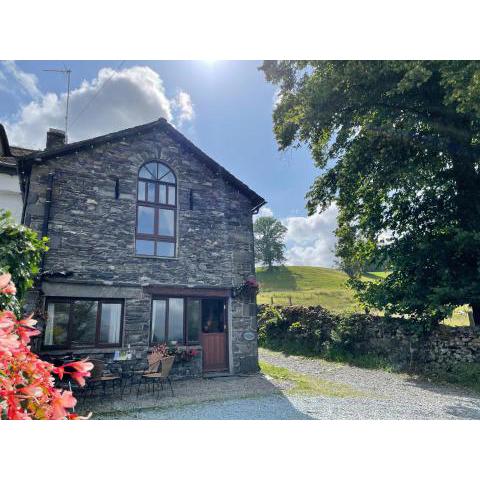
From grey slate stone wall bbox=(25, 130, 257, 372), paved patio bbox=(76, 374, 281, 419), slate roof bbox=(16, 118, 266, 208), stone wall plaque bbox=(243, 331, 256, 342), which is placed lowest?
paved patio bbox=(76, 374, 281, 419)

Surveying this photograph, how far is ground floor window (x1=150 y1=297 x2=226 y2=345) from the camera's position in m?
9.07

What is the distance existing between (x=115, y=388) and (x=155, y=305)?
208 centimetres

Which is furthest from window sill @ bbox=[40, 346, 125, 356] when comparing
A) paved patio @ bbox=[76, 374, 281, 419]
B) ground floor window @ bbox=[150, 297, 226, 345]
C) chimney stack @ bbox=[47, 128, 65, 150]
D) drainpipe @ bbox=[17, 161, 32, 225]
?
chimney stack @ bbox=[47, 128, 65, 150]

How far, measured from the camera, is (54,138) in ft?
32.8

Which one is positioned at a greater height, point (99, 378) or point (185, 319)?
point (185, 319)

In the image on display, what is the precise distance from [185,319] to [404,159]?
277 inches

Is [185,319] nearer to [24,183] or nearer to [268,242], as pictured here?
[24,183]

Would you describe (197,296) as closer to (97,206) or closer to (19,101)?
(97,206)

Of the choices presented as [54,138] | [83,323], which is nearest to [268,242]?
[54,138]

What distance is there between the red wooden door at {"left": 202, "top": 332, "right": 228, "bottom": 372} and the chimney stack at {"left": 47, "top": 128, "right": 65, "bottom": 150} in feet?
21.9

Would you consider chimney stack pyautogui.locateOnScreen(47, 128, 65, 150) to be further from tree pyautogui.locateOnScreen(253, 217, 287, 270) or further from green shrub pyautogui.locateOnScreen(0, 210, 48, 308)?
tree pyautogui.locateOnScreen(253, 217, 287, 270)
